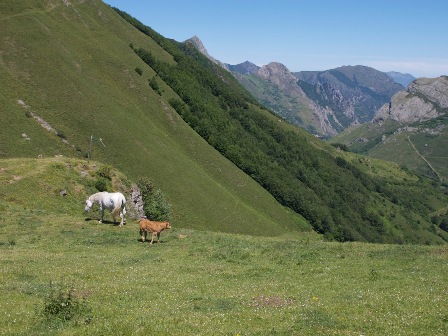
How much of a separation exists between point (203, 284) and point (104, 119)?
95.9m

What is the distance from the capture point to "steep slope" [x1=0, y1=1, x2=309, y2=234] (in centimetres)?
9750

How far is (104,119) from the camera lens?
365 ft

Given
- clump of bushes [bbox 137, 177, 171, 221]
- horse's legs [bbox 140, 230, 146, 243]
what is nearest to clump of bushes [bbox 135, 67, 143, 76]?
clump of bushes [bbox 137, 177, 171, 221]

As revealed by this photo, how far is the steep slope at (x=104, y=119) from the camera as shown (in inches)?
3839

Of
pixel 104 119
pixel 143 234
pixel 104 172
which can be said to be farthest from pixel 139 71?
pixel 143 234

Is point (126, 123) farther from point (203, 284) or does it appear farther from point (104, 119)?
point (203, 284)

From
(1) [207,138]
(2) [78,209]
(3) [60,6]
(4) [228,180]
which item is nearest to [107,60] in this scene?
(3) [60,6]

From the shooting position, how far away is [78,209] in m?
54.7

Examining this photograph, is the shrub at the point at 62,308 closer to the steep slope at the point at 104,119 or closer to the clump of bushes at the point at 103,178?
the clump of bushes at the point at 103,178

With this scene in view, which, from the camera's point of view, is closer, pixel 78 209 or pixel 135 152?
pixel 78 209

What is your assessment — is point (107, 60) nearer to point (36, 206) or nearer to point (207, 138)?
point (207, 138)

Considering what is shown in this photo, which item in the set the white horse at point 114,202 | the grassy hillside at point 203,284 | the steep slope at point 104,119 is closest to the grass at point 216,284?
the grassy hillside at point 203,284

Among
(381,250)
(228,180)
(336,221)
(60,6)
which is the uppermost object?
(60,6)

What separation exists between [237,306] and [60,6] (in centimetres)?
17093
